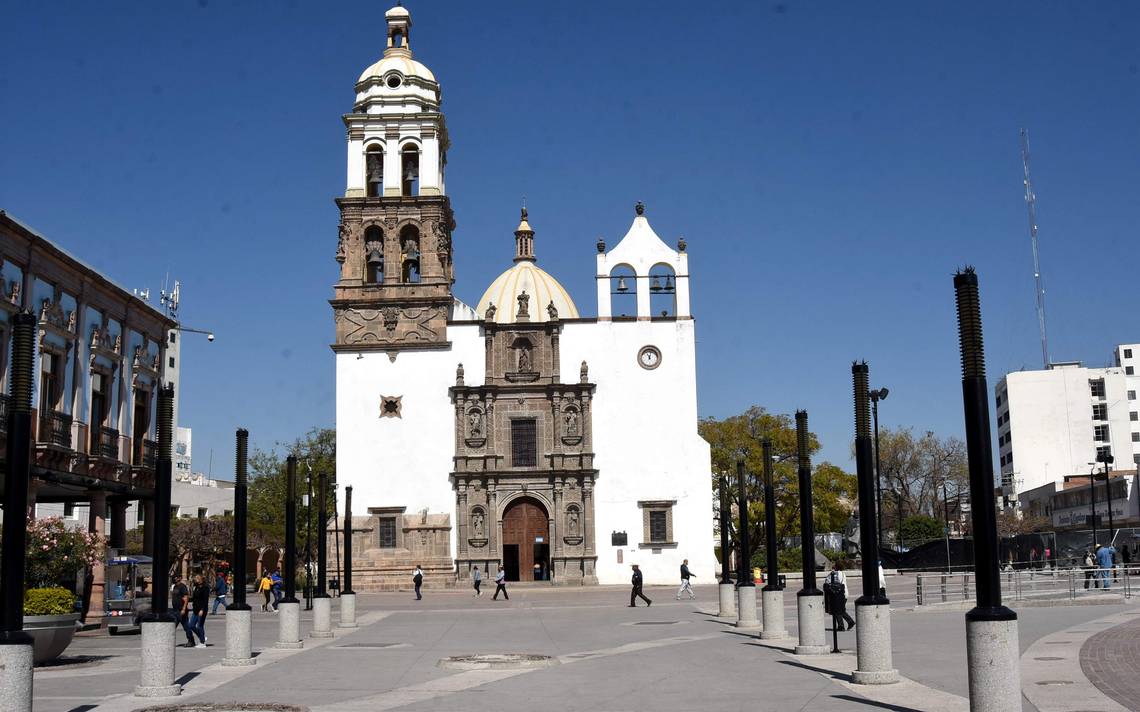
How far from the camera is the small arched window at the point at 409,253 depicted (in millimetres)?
57875

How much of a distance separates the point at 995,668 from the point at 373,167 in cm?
5169

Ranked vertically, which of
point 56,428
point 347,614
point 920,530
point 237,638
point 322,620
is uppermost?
point 56,428

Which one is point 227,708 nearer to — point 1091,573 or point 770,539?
point 770,539

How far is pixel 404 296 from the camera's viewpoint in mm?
57125

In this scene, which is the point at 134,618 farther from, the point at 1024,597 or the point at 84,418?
the point at 1024,597

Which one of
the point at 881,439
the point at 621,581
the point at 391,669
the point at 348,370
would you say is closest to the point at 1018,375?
the point at 881,439

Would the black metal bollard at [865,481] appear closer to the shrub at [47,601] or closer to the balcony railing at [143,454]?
the shrub at [47,601]

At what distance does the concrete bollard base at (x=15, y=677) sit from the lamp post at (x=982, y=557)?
30.8ft

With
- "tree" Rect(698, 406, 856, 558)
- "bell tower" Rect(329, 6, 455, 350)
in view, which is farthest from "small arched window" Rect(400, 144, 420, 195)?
"tree" Rect(698, 406, 856, 558)

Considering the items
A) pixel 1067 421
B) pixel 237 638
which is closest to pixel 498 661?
pixel 237 638

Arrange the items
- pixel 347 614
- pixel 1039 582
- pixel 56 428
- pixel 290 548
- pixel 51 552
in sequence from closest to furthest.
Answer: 1. pixel 51 552
2. pixel 290 548
3. pixel 56 428
4. pixel 347 614
5. pixel 1039 582

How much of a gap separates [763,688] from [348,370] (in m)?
43.2

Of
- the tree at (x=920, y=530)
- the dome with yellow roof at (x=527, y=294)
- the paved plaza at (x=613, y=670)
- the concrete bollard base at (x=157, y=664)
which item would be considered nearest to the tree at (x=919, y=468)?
the tree at (x=920, y=530)

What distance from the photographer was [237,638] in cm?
2002
